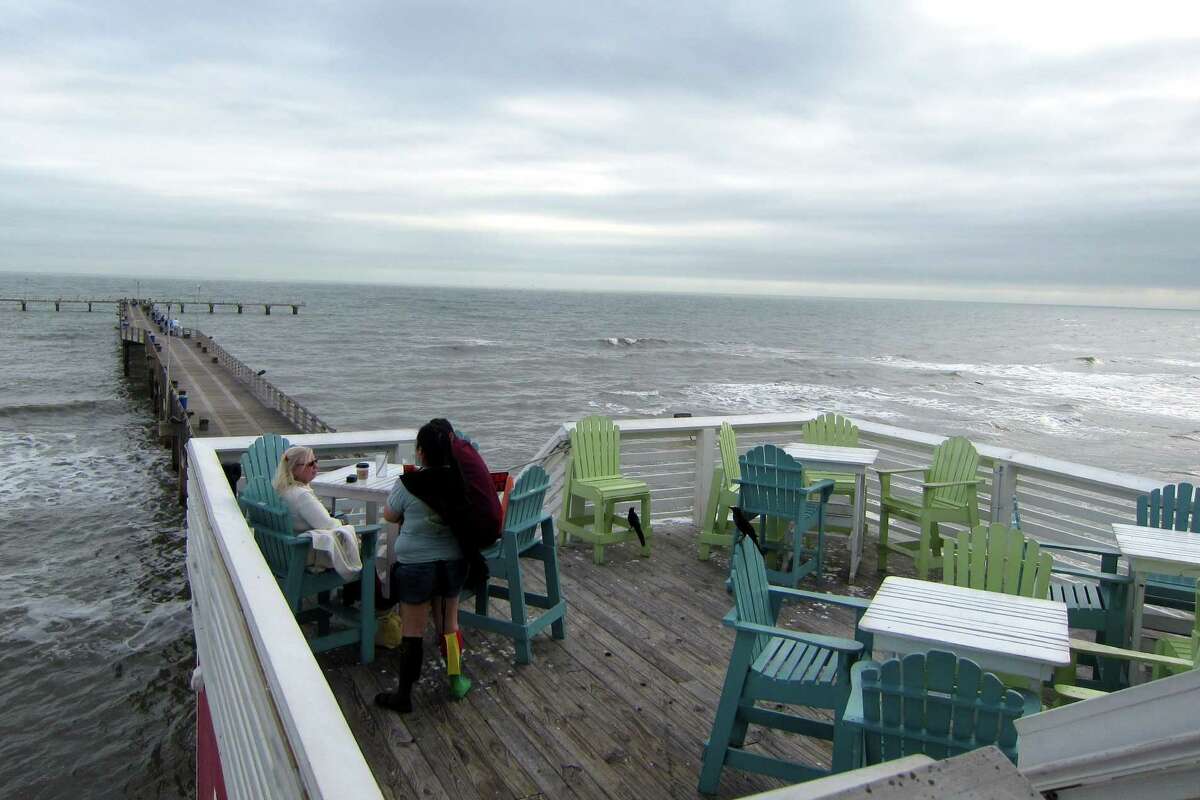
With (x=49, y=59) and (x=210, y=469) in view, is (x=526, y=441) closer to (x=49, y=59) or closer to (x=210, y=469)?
(x=49, y=59)

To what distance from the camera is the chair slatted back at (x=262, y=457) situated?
14.4 ft

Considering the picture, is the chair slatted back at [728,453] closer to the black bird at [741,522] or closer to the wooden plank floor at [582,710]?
the black bird at [741,522]

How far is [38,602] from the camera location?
11.0 metres

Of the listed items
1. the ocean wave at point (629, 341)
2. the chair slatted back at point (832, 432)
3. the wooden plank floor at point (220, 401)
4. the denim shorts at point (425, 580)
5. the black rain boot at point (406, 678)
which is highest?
the chair slatted back at point (832, 432)

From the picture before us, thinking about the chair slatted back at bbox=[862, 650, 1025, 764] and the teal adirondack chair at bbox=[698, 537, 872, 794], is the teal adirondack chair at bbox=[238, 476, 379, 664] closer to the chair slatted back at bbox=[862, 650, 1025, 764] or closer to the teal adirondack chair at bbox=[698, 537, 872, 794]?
the teal adirondack chair at bbox=[698, 537, 872, 794]

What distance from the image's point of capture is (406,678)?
3555 millimetres

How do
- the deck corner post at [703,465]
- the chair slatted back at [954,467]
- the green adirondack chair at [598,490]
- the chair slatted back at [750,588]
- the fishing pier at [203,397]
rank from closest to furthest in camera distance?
the chair slatted back at [750,588] → the chair slatted back at [954,467] → the green adirondack chair at [598,490] → the deck corner post at [703,465] → the fishing pier at [203,397]

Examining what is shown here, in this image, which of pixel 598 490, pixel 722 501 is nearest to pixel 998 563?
pixel 722 501

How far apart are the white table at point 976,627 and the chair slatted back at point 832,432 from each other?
325 centimetres

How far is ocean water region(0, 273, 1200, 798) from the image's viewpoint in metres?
8.38

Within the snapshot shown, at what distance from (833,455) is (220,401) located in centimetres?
2545

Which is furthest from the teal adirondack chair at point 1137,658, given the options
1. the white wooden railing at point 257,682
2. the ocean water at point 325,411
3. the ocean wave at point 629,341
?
the ocean wave at point 629,341

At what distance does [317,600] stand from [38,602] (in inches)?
352

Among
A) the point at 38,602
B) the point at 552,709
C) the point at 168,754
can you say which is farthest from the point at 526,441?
the point at 552,709
